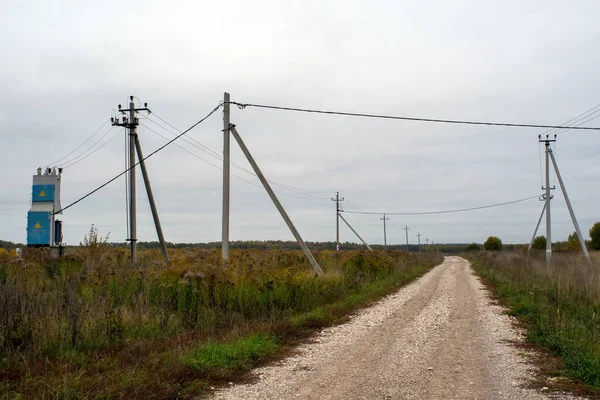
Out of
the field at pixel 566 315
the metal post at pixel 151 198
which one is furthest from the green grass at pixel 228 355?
the metal post at pixel 151 198

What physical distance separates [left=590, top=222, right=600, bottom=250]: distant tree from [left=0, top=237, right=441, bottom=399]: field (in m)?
61.7

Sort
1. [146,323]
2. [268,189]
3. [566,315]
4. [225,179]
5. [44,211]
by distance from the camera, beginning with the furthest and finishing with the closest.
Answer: [44,211]
[268,189]
[225,179]
[566,315]
[146,323]

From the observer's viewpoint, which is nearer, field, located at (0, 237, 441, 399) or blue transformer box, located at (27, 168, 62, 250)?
field, located at (0, 237, 441, 399)

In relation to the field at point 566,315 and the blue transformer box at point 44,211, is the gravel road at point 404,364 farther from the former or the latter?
the blue transformer box at point 44,211

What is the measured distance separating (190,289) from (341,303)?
458cm

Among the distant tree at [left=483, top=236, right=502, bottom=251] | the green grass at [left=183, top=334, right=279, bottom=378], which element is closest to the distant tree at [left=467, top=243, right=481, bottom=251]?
the distant tree at [left=483, top=236, right=502, bottom=251]

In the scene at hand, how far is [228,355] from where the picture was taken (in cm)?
783

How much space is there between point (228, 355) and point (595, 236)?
7115cm

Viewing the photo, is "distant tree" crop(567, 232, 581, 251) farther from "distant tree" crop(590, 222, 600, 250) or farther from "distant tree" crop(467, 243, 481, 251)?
"distant tree" crop(467, 243, 481, 251)

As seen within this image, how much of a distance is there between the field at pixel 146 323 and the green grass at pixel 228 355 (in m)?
0.02

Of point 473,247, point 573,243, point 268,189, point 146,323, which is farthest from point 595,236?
point 146,323

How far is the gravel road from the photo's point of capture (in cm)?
638

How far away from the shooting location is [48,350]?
26.3 feet

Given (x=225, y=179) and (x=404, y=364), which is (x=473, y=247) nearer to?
(x=225, y=179)
